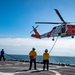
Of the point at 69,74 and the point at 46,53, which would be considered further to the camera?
the point at 46,53

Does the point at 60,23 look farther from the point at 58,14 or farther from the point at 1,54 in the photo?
the point at 1,54

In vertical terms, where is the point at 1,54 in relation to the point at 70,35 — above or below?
below

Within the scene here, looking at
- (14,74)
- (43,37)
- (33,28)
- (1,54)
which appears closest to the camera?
(14,74)

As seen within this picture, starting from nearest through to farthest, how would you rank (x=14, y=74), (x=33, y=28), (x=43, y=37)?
(x=14, y=74)
(x=43, y=37)
(x=33, y=28)

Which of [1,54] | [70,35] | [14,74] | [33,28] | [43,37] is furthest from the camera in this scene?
[33,28]

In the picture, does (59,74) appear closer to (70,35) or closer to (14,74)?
(14,74)

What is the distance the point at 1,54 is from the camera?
40.9 m

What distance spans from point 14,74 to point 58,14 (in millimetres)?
19907

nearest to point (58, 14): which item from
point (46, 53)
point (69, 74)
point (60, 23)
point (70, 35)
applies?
point (60, 23)

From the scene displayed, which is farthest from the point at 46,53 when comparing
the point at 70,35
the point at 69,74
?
the point at 70,35

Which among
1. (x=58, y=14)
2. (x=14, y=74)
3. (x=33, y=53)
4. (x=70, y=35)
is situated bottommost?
(x=14, y=74)

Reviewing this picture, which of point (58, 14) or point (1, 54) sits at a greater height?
point (58, 14)

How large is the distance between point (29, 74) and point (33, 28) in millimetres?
41094

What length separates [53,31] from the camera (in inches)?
1612
